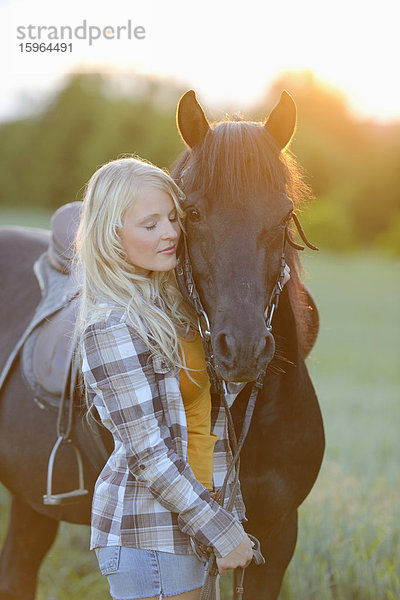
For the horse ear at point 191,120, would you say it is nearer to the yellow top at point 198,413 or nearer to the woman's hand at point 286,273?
the woman's hand at point 286,273

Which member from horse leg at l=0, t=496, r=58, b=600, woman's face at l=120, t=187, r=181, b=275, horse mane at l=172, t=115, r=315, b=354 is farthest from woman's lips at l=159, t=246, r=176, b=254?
horse leg at l=0, t=496, r=58, b=600

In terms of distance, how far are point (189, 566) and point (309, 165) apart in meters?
33.3

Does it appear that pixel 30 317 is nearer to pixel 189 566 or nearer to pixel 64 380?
pixel 64 380

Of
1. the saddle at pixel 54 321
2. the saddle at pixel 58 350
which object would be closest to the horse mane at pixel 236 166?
the saddle at pixel 58 350

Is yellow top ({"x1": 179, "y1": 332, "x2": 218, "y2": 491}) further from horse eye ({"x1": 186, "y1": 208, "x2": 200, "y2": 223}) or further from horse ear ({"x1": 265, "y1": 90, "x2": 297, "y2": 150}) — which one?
horse ear ({"x1": 265, "y1": 90, "x2": 297, "y2": 150})

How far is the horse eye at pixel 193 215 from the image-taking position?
1844 millimetres

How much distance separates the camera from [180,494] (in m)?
1.62

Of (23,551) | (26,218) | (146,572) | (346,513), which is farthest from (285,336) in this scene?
(26,218)

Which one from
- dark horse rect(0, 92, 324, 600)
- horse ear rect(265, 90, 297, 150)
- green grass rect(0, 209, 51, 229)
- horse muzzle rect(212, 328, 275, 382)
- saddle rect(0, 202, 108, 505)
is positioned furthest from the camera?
green grass rect(0, 209, 51, 229)

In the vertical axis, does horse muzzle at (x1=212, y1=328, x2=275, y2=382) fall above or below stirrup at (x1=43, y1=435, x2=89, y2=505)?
above

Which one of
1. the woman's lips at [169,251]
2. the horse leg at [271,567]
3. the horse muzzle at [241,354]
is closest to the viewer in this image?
the horse muzzle at [241,354]

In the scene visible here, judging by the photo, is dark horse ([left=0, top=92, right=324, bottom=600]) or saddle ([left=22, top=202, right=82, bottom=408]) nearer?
dark horse ([left=0, top=92, right=324, bottom=600])

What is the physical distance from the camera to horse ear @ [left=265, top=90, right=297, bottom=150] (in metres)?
1.98

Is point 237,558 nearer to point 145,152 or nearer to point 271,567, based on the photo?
point 271,567
